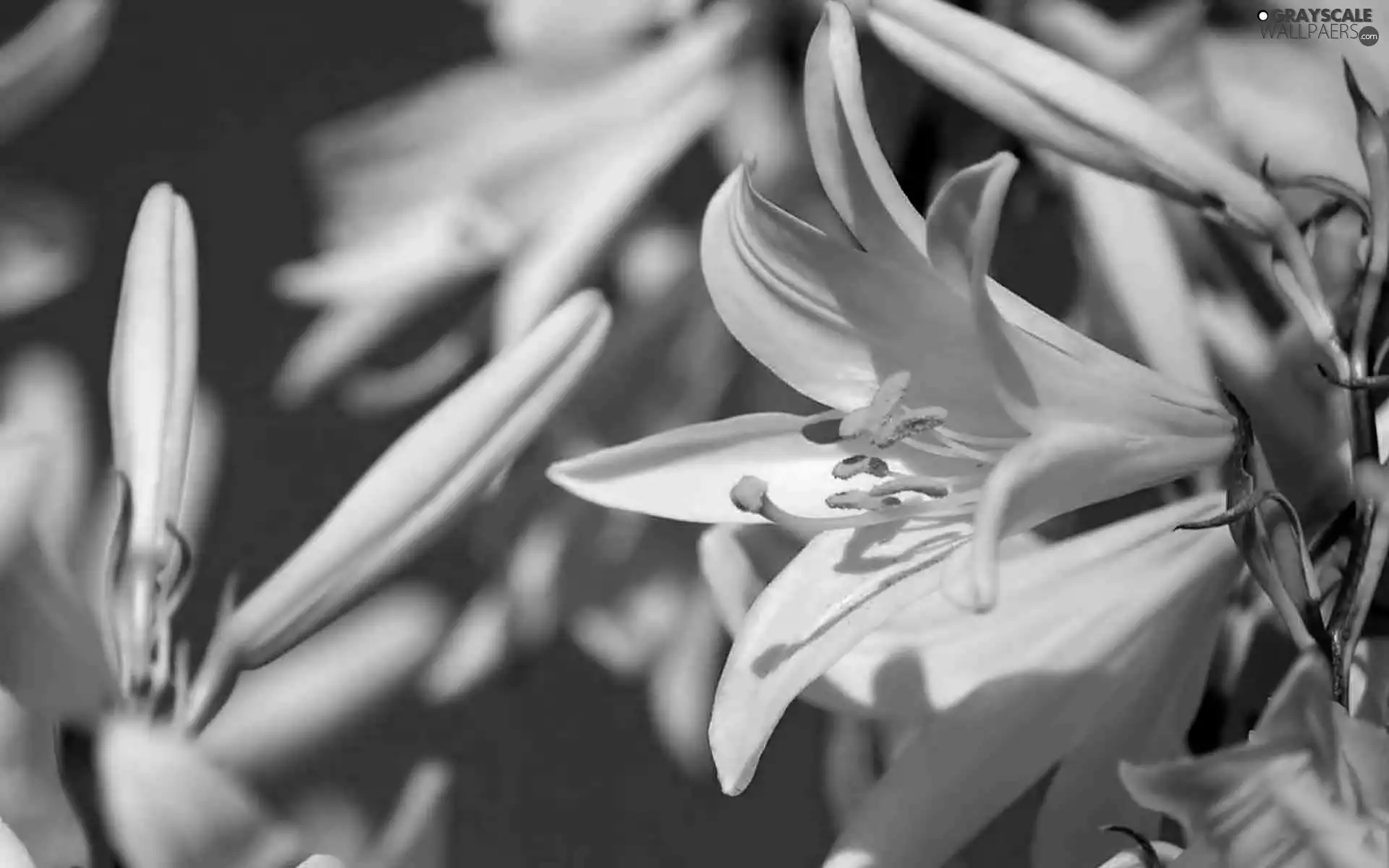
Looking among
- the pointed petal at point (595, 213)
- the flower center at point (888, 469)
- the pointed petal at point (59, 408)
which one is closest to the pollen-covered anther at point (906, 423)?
the flower center at point (888, 469)

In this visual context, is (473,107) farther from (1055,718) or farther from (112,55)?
(1055,718)

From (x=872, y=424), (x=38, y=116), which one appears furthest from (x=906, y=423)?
(x=38, y=116)

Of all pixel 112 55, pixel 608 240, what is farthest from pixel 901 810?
pixel 112 55

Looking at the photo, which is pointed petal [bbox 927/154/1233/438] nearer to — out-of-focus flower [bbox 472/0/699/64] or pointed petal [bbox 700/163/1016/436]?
pointed petal [bbox 700/163/1016/436]

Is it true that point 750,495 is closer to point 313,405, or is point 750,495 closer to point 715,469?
point 715,469

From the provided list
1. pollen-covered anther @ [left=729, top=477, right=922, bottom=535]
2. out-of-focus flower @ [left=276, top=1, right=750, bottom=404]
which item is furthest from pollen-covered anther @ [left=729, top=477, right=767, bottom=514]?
out-of-focus flower @ [left=276, top=1, right=750, bottom=404]

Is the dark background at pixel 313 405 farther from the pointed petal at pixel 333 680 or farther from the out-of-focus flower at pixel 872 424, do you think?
the out-of-focus flower at pixel 872 424
